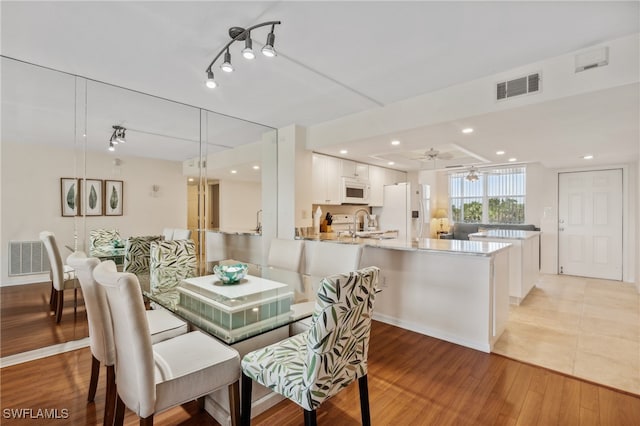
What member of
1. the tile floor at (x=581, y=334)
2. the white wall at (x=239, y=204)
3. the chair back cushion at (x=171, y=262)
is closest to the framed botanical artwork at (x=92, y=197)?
the chair back cushion at (x=171, y=262)

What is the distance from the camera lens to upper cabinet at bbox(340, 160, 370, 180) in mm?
5148

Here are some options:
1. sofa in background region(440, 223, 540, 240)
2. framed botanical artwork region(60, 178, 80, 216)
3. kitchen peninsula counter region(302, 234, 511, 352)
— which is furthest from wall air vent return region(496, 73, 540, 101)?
sofa in background region(440, 223, 540, 240)

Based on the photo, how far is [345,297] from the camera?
1325mm

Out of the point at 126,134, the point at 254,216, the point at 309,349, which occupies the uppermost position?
the point at 126,134

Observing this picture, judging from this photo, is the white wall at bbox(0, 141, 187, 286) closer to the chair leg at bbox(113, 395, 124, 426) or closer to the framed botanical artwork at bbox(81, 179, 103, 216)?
the framed botanical artwork at bbox(81, 179, 103, 216)

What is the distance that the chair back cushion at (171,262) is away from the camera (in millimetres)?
2664

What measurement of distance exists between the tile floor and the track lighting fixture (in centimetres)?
416

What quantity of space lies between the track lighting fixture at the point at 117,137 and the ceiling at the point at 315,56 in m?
0.09

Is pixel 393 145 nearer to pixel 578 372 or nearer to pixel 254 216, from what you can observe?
pixel 254 216

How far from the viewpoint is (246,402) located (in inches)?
60.6

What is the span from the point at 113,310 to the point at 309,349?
36.6 inches

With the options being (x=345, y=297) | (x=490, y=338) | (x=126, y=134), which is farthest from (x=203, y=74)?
(x=490, y=338)

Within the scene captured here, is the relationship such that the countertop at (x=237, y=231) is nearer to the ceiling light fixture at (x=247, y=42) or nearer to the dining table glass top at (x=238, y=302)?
the dining table glass top at (x=238, y=302)

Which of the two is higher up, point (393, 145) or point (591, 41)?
point (591, 41)
